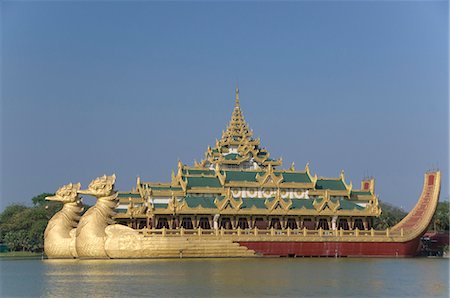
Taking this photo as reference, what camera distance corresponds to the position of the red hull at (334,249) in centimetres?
4866

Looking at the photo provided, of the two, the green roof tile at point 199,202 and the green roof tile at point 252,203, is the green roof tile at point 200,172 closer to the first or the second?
the green roof tile at point 199,202

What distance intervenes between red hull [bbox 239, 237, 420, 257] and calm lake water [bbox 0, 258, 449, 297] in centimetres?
322

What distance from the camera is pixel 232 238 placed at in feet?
157

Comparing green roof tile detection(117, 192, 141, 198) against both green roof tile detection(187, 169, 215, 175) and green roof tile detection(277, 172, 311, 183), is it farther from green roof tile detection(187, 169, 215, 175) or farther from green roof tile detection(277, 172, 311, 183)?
green roof tile detection(277, 172, 311, 183)

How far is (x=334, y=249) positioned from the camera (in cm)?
4978

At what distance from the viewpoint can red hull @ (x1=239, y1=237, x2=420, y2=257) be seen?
48656 mm

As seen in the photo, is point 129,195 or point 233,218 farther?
point 129,195

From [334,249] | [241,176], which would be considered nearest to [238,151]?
[241,176]

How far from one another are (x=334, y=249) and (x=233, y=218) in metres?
6.17

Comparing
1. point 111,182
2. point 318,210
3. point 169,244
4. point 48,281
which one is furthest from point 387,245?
point 48,281

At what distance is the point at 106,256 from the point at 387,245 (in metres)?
16.8

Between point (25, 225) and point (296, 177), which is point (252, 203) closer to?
point (296, 177)

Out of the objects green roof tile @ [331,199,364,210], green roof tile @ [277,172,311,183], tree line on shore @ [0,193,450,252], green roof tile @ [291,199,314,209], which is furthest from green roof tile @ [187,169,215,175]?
tree line on shore @ [0,193,450,252]

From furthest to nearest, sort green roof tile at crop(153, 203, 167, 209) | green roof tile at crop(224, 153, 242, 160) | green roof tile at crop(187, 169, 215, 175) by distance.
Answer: green roof tile at crop(224, 153, 242, 160) → green roof tile at crop(187, 169, 215, 175) → green roof tile at crop(153, 203, 167, 209)
